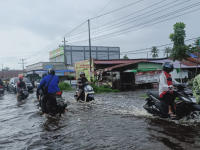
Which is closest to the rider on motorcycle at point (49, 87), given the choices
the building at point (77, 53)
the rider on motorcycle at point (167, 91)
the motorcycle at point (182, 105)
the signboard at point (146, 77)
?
the motorcycle at point (182, 105)

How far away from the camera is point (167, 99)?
194 inches

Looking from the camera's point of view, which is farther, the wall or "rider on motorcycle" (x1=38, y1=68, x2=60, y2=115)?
the wall

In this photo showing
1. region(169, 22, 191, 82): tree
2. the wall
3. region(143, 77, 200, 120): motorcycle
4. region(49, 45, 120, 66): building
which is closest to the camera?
region(143, 77, 200, 120): motorcycle

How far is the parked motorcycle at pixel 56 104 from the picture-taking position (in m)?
6.20

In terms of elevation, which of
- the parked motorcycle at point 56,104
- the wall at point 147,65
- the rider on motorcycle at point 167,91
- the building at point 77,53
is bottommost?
the parked motorcycle at point 56,104

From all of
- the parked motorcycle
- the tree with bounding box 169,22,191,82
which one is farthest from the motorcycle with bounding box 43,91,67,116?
the tree with bounding box 169,22,191,82

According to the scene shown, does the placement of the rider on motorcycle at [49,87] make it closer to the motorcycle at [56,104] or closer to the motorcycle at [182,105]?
the motorcycle at [56,104]

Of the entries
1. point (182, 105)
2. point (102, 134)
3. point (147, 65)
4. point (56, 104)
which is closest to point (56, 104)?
point (56, 104)

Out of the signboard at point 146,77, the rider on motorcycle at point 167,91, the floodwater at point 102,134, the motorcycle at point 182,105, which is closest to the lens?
the floodwater at point 102,134

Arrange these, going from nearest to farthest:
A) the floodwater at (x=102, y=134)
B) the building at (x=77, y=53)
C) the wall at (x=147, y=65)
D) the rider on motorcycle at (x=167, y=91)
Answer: the floodwater at (x=102, y=134), the rider on motorcycle at (x=167, y=91), the wall at (x=147, y=65), the building at (x=77, y=53)

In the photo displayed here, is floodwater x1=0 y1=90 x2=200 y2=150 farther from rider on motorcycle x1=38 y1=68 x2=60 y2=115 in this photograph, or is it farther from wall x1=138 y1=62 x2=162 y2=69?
wall x1=138 y1=62 x2=162 y2=69

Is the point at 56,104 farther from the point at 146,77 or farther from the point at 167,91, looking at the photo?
the point at 146,77

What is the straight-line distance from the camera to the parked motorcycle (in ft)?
20.3

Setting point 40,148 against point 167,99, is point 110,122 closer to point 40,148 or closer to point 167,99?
point 167,99
